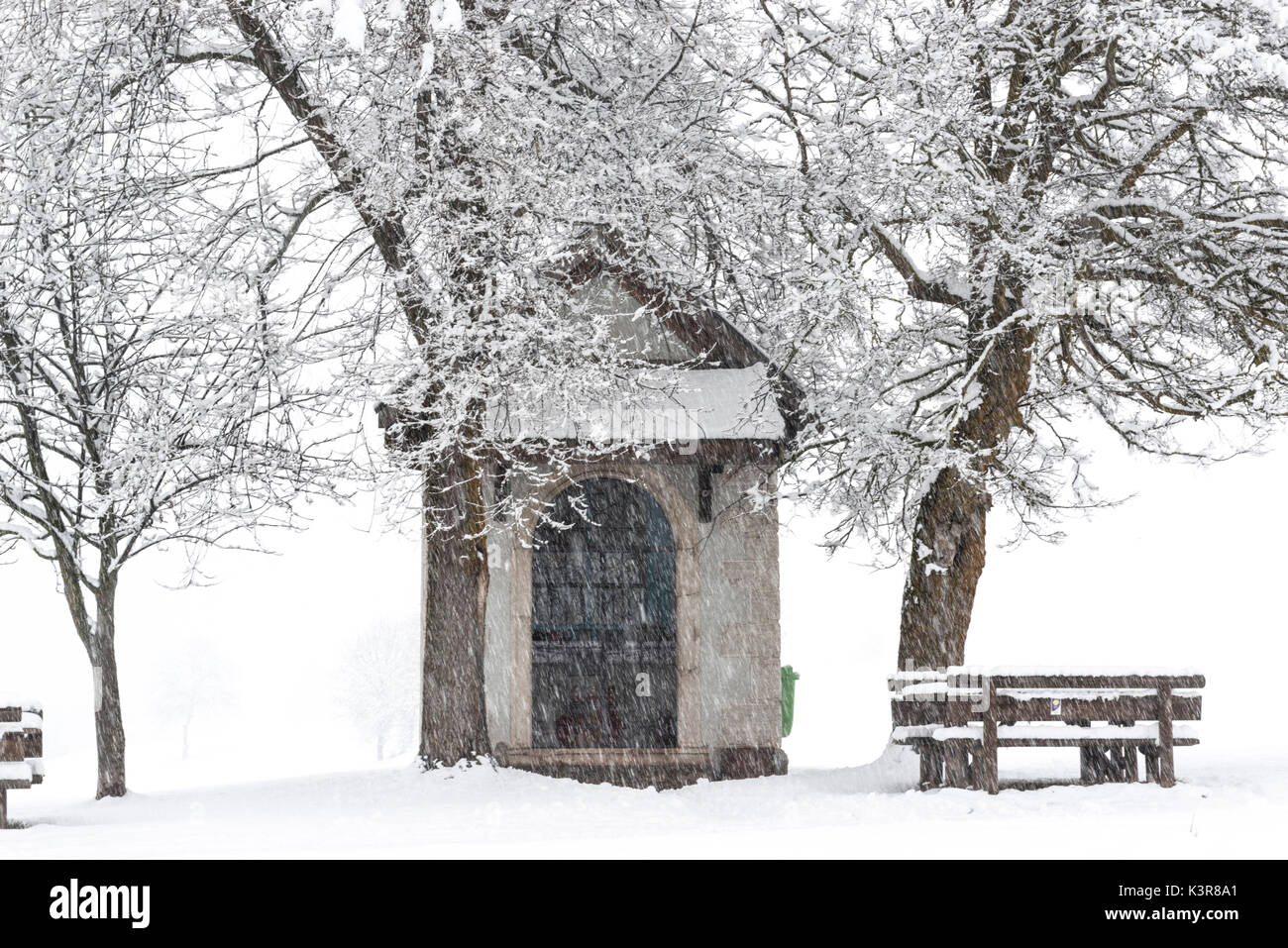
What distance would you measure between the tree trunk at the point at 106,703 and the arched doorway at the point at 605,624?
438 cm

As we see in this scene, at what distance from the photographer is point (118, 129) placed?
33.0ft

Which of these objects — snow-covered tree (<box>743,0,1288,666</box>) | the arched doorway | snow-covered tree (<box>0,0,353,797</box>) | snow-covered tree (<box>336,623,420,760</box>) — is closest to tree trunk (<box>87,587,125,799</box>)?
snow-covered tree (<box>0,0,353,797</box>)

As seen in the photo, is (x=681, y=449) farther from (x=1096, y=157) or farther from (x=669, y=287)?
(x=1096, y=157)

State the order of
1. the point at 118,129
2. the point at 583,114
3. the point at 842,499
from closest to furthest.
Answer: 1. the point at 118,129
2. the point at 583,114
3. the point at 842,499

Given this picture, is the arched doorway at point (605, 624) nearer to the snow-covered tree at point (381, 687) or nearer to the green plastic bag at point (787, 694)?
the green plastic bag at point (787, 694)

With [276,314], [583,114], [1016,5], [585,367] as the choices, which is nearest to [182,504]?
[276,314]

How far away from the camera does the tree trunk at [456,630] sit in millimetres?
11305

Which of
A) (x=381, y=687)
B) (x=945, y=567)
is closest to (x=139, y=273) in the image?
(x=945, y=567)

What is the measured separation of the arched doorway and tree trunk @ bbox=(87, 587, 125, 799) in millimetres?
4379

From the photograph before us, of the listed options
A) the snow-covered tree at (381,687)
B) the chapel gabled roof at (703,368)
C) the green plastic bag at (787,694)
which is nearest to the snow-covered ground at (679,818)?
the green plastic bag at (787,694)

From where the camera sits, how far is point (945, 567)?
12992 mm

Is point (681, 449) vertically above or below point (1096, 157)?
below

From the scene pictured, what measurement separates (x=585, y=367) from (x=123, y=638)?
8684 cm

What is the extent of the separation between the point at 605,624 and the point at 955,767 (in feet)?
15.5
